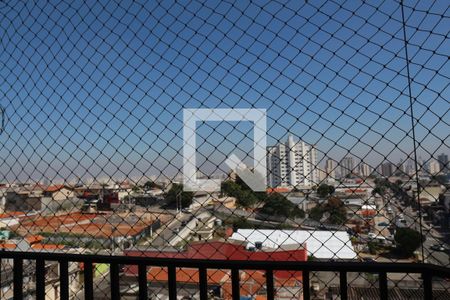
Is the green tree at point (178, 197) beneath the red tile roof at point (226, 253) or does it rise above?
above

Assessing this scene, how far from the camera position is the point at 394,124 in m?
1.06

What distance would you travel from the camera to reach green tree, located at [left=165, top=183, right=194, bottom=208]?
1.50 meters

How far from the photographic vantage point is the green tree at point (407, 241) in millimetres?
1082

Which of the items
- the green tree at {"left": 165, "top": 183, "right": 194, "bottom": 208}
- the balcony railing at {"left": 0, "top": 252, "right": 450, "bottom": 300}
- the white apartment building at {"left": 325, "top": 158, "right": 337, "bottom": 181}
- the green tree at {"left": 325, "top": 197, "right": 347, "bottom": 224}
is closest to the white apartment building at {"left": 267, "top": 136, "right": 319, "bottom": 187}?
the white apartment building at {"left": 325, "top": 158, "right": 337, "bottom": 181}

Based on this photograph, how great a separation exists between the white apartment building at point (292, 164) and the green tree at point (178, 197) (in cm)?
43

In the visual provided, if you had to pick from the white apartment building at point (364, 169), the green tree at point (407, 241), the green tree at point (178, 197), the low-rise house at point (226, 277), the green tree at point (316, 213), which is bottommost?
the low-rise house at point (226, 277)

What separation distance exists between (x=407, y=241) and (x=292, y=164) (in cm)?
47

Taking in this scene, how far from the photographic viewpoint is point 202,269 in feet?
3.78

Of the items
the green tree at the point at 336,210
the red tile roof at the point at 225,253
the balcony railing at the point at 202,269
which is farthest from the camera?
the red tile roof at the point at 225,253

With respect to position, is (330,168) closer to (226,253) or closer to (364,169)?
(364,169)

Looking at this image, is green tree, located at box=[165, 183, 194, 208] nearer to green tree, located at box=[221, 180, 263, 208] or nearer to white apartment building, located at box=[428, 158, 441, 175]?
green tree, located at box=[221, 180, 263, 208]

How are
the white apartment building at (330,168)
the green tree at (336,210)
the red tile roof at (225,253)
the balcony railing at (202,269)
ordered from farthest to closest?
the red tile roof at (225,253) < the green tree at (336,210) < the white apartment building at (330,168) < the balcony railing at (202,269)

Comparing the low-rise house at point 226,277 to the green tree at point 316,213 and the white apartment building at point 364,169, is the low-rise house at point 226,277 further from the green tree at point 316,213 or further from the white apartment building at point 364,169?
the white apartment building at point 364,169

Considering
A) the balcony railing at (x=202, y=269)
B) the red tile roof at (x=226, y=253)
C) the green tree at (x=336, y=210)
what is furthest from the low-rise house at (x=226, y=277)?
the green tree at (x=336, y=210)
